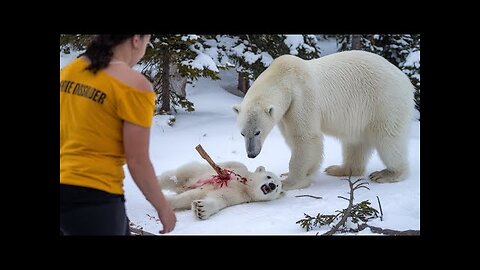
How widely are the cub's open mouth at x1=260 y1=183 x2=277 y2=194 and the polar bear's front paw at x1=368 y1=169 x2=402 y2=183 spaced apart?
117 centimetres

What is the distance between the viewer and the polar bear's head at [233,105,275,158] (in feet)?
11.9

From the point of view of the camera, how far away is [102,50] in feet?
5.14

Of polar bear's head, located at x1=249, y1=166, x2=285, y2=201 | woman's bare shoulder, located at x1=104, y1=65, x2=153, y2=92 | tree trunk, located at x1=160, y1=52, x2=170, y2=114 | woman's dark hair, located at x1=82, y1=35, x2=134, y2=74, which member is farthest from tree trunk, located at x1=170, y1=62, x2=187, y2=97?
woman's bare shoulder, located at x1=104, y1=65, x2=153, y2=92

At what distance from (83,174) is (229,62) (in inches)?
232

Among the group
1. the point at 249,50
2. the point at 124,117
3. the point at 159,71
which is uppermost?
the point at 249,50

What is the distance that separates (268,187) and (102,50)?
2062 mm

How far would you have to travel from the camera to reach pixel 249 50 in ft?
23.6

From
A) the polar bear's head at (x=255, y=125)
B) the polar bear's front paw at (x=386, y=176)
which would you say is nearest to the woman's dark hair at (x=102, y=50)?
the polar bear's head at (x=255, y=125)

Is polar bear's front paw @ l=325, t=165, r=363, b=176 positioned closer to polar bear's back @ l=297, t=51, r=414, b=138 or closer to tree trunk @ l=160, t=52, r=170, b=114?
polar bear's back @ l=297, t=51, r=414, b=138

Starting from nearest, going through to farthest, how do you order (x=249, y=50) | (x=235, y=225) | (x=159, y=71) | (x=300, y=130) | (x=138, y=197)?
(x=235, y=225)
(x=138, y=197)
(x=300, y=130)
(x=159, y=71)
(x=249, y=50)

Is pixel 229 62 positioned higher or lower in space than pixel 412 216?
higher

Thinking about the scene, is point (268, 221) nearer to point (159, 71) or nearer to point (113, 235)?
point (113, 235)
